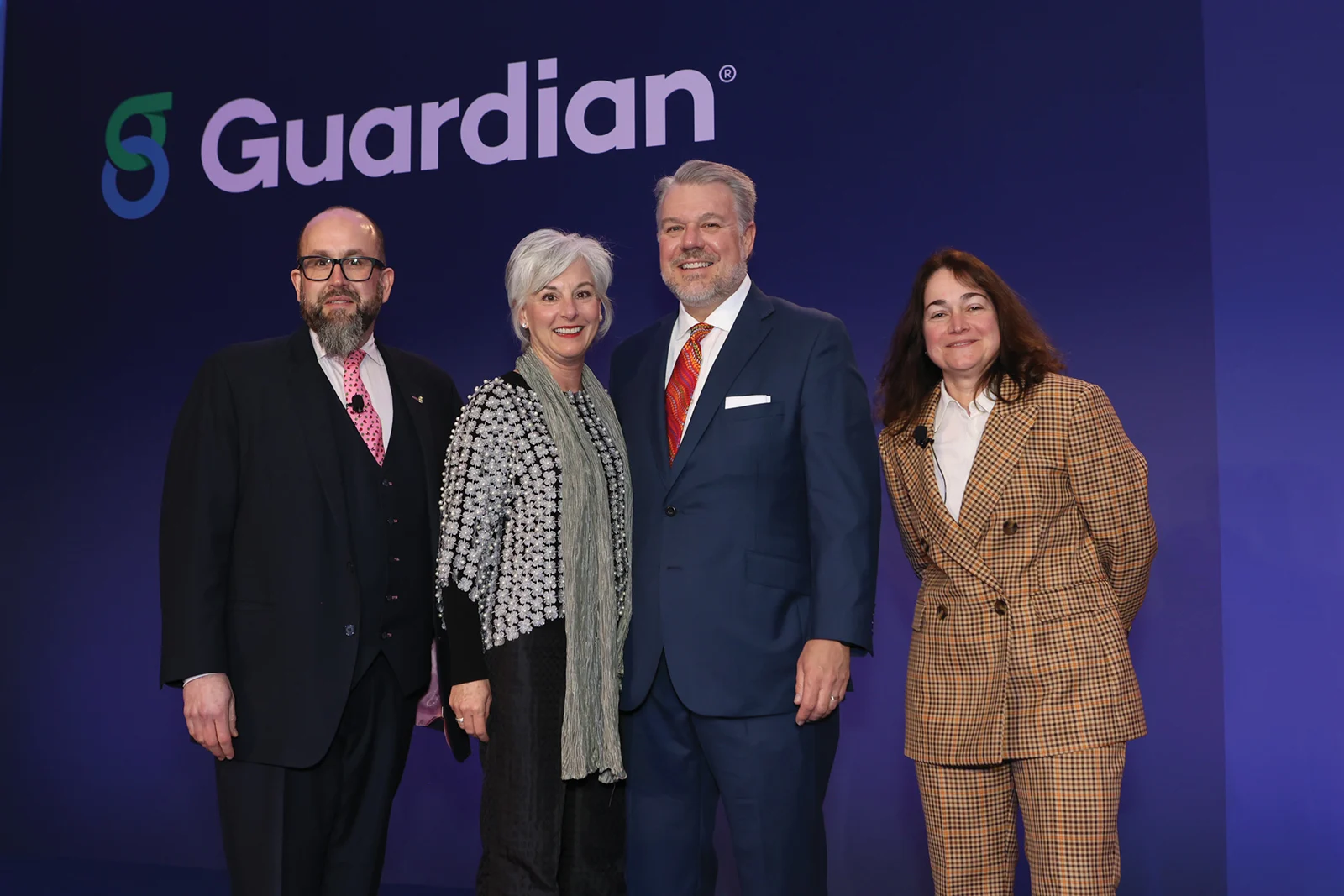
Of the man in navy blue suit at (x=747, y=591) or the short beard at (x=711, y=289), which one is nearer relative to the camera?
the man in navy blue suit at (x=747, y=591)

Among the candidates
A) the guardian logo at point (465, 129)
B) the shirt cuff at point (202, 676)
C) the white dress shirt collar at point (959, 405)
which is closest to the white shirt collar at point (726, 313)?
the white dress shirt collar at point (959, 405)

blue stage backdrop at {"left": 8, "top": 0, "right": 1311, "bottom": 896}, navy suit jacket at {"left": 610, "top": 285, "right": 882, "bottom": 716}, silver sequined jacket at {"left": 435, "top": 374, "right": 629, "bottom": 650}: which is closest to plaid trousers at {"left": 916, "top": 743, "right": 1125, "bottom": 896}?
navy suit jacket at {"left": 610, "top": 285, "right": 882, "bottom": 716}

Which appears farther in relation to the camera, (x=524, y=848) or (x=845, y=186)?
(x=845, y=186)

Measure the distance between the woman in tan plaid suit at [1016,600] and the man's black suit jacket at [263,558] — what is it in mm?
1118

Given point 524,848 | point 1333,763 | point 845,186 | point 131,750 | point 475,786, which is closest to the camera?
point 524,848

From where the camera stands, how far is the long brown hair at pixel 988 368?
2717 millimetres

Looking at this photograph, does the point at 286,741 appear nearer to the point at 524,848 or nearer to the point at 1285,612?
the point at 524,848

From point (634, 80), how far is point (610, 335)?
98 centimetres

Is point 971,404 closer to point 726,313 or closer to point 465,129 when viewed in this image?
point 726,313

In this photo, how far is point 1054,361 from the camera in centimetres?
271

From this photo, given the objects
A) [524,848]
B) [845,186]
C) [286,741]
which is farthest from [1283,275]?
[286,741]

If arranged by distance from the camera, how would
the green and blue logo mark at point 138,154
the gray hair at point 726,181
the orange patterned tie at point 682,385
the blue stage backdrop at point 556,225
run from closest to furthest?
the orange patterned tie at point 682,385, the gray hair at point 726,181, the blue stage backdrop at point 556,225, the green and blue logo mark at point 138,154

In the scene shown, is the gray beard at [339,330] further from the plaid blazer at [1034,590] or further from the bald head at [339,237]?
the plaid blazer at [1034,590]

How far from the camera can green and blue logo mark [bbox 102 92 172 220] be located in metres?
5.32
